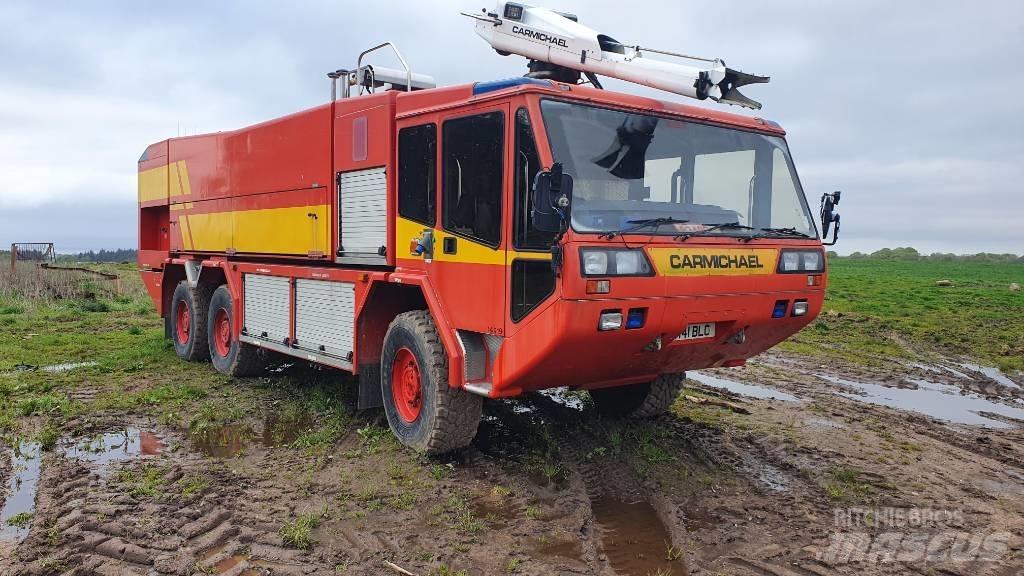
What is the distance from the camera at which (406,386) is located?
6.36 metres

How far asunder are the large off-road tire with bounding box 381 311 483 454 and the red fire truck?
0.02 m

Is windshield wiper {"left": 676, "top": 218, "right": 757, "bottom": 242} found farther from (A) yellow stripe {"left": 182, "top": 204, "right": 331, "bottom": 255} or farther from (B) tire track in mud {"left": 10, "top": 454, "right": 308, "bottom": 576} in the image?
(A) yellow stripe {"left": 182, "top": 204, "right": 331, "bottom": 255}

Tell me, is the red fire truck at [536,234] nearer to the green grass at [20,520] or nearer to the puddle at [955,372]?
the green grass at [20,520]

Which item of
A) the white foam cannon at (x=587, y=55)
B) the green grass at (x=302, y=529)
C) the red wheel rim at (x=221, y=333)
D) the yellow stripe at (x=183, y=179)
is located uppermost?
the white foam cannon at (x=587, y=55)

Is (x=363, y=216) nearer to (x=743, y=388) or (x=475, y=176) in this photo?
(x=475, y=176)

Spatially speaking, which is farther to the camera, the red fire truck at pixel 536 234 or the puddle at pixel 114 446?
the puddle at pixel 114 446

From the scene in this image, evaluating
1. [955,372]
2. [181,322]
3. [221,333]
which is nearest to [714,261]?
[221,333]

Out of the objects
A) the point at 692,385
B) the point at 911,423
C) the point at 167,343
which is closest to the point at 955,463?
the point at 911,423

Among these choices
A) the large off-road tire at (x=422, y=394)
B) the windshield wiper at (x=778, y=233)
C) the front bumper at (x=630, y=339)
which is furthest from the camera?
the large off-road tire at (x=422, y=394)

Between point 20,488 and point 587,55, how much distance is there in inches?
207

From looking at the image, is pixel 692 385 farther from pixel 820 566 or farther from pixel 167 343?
pixel 167 343

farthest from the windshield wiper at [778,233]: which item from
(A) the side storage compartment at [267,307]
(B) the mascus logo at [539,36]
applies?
(A) the side storage compartment at [267,307]

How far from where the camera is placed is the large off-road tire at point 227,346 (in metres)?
9.05

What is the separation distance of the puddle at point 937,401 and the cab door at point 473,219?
17.7 ft
